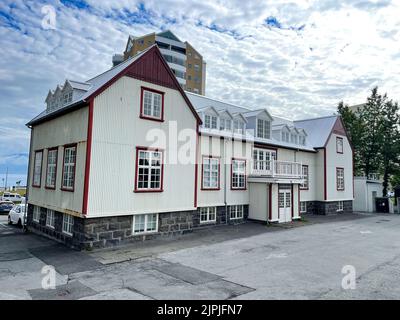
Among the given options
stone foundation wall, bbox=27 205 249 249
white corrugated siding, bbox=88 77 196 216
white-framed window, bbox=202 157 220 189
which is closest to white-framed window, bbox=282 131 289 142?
white-framed window, bbox=202 157 220 189

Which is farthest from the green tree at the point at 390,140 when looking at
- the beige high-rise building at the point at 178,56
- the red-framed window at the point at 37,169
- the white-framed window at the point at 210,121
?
the beige high-rise building at the point at 178,56

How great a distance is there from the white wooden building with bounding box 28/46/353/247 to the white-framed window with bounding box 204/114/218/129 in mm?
71

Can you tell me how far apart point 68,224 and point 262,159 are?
14.3 meters

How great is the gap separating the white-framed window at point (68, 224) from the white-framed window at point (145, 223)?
9.40 ft

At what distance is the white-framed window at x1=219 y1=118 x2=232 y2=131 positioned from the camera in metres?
20.0

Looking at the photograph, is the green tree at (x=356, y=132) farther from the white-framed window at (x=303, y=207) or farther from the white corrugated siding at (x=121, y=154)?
the white corrugated siding at (x=121, y=154)

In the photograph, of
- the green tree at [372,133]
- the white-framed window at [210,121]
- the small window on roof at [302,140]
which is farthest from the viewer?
the green tree at [372,133]

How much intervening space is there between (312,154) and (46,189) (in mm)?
22404

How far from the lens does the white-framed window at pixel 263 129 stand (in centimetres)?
2298

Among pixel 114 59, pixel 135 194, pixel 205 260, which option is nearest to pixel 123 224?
pixel 135 194

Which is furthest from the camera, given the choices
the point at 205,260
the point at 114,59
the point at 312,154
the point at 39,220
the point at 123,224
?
the point at 114,59

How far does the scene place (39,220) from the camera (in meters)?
16.8

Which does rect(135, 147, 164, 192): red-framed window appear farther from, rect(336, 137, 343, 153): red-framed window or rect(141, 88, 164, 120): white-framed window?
rect(336, 137, 343, 153): red-framed window
